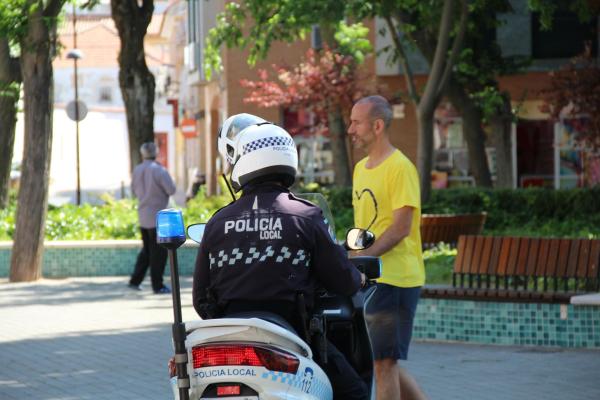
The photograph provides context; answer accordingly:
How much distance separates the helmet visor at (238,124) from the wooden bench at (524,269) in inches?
247

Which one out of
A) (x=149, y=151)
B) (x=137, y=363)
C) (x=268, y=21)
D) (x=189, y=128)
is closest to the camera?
(x=137, y=363)

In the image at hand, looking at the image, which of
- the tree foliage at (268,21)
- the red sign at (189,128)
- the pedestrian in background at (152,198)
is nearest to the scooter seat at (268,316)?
the pedestrian in background at (152,198)

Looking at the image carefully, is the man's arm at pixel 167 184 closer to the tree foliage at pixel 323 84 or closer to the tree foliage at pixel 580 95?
the tree foliage at pixel 580 95

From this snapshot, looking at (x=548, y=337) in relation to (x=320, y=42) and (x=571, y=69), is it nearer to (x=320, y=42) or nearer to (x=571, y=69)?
(x=571, y=69)

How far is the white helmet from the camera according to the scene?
5316mm

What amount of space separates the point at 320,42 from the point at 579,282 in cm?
Result: 2400

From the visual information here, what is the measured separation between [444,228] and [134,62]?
614 centimetres

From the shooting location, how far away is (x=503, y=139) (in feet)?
105

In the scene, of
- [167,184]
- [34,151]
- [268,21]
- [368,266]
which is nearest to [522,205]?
[268,21]

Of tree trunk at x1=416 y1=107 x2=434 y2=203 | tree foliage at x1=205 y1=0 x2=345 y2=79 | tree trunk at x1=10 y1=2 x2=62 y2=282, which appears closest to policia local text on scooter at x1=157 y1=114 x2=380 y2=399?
tree foliage at x1=205 y1=0 x2=345 y2=79

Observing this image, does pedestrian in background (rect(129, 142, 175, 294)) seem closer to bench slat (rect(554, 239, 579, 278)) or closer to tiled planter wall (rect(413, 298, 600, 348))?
tiled planter wall (rect(413, 298, 600, 348))

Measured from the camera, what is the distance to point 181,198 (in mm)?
58000

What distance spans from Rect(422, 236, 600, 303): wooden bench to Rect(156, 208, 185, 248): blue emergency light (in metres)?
6.72

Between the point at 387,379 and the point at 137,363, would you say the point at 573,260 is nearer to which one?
the point at 137,363
